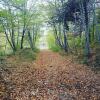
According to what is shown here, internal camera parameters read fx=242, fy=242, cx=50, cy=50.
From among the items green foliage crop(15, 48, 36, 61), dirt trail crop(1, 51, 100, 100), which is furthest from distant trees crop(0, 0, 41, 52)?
dirt trail crop(1, 51, 100, 100)

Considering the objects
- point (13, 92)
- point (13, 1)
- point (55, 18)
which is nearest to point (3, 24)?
point (13, 1)

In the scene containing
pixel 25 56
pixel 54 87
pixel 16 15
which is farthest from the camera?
pixel 16 15

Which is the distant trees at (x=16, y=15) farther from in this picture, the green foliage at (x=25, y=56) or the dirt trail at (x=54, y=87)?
the dirt trail at (x=54, y=87)

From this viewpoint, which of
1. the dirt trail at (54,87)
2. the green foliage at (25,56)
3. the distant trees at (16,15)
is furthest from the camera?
the distant trees at (16,15)

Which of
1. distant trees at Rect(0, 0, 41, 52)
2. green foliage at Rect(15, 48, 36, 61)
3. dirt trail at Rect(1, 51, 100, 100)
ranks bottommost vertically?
dirt trail at Rect(1, 51, 100, 100)

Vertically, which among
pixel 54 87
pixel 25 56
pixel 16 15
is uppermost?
pixel 16 15

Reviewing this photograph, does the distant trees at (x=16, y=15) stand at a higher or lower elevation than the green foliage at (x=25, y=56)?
higher

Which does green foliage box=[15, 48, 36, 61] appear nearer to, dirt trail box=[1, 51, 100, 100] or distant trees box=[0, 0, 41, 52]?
distant trees box=[0, 0, 41, 52]

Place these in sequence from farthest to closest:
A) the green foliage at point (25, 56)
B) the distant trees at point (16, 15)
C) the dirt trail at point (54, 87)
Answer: the distant trees at point (16, 15)
the green foliage at point (25, 56)
the dirt trail at point (54, 87)

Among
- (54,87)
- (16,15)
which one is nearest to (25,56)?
(16,15)

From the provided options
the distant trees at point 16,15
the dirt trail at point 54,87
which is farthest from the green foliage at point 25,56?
the dirt trail at point 54,87

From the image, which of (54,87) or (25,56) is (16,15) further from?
(54,87)

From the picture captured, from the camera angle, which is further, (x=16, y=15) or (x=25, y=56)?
(x=16, y=15)

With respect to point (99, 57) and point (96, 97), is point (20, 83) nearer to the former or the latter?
point (96, 97)
